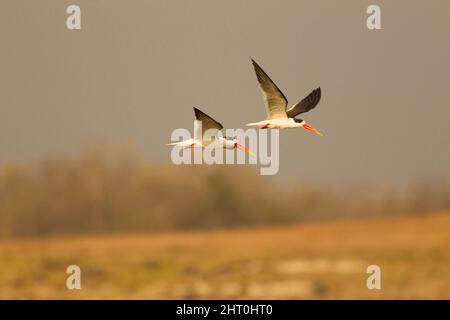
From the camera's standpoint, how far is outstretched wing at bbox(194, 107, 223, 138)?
1184 cm

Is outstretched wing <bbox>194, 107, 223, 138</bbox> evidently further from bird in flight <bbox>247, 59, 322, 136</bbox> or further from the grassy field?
the grassy field

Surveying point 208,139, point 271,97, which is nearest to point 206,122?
point 208,139

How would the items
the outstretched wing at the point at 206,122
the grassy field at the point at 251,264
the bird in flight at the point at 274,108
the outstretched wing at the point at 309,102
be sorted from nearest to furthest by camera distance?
1. the outstretched wing at the point at 206,122
2. the bird in flight at the point at 274,108
3. the outstretched wing at the point at 309,102
4. the grassy field at the point at 251,264

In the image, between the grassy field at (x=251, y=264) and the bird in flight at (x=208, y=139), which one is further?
the grassy field at (x=251, y=264)

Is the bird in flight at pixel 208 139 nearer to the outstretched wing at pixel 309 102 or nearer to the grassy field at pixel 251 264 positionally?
the outstretched wing at pixel 309 102

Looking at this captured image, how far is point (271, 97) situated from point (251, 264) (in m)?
15.5

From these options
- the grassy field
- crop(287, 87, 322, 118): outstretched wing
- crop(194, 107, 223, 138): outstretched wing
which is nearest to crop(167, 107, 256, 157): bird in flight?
crop(194, 107, 223, 138): outstretched wing

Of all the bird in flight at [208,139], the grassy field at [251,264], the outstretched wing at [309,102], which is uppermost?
the outstretched wing at [309,102]

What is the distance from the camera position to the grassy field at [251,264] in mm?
24938

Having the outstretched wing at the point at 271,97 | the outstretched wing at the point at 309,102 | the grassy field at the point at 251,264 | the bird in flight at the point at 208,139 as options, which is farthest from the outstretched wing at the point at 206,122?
the grassy field at the point at 251,264
